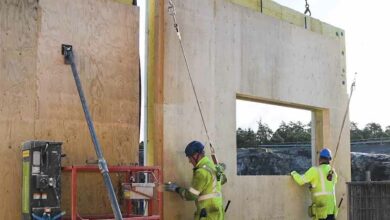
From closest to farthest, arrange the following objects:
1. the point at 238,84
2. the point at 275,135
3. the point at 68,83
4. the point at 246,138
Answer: the point at 68,83, the point at 238,84, the point at 246,138, the point at 275,135

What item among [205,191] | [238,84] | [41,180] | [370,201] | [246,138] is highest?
[238,84]

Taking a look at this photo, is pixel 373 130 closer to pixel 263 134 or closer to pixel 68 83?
pixel 263 134

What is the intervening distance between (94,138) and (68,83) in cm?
85

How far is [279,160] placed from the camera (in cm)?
1636

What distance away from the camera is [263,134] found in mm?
26188

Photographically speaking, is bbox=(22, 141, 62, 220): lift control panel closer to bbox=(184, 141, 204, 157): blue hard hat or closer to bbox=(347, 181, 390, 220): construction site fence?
bbox=(184, 141, 204, 157): blue hard hat

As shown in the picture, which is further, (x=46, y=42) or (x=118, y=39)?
(x=118, y=39)

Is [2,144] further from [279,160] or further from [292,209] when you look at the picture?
[279,160]

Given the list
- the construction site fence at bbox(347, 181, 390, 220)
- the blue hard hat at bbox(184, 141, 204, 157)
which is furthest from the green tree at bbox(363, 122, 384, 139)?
the blue hard hat at bbox(184, 141, 204, 157)

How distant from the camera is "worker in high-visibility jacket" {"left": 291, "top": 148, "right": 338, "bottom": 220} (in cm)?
806

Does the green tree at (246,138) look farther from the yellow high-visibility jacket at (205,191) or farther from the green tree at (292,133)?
the yellow high-visibility jacket at (205,191)

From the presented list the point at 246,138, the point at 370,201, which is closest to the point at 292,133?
the point at 246,138

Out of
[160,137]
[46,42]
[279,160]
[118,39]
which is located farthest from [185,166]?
[279,160]

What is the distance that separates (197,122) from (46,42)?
2156 mm
